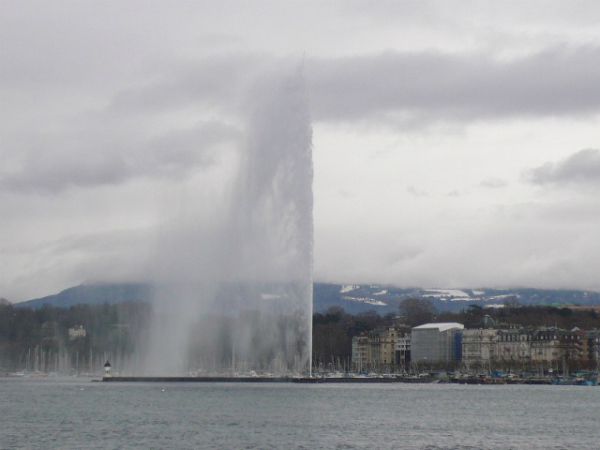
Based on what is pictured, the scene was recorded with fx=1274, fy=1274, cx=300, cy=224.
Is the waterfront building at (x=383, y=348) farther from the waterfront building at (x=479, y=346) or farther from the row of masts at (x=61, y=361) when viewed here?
the row of masts at (x=61, y=361)

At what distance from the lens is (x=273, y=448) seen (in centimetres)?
4516

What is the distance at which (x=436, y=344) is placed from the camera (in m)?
183

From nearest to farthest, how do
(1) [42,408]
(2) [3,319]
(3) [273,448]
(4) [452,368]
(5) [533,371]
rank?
(3) [273,448] < (1) [42,408] < (5) [533,371] < (4) [452,368] < (2) [3,319]

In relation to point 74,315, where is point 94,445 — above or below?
below

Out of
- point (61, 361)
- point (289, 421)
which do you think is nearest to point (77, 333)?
point (61, 361)

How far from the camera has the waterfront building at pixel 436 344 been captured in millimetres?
182125

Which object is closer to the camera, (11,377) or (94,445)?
(94,445)

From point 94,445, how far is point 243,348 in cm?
5221

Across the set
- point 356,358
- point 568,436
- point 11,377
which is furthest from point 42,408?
point 356,358

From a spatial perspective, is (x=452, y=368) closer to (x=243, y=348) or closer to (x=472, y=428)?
(x=243, y=348)

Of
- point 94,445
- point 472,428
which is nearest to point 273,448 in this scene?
point 94,445

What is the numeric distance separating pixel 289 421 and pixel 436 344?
419ft

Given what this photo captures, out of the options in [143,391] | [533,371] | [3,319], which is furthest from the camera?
[3,319]

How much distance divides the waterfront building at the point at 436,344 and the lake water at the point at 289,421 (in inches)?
3737
